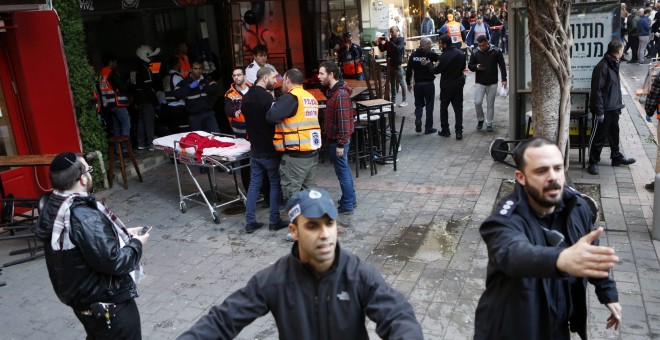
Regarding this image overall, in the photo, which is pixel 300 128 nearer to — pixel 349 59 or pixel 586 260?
pixel 586 260

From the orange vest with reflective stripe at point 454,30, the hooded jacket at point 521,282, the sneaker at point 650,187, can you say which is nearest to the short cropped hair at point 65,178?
the hooded jacket at point 521,282

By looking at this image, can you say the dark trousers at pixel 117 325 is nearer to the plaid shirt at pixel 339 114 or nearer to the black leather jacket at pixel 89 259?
the black leather jacket at pixel 89 259

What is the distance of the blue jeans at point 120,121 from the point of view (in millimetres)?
11219

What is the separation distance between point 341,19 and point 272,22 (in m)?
2.39

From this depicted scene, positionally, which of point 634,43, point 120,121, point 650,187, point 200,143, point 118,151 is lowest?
point 650,187

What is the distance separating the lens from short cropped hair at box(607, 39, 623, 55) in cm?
831

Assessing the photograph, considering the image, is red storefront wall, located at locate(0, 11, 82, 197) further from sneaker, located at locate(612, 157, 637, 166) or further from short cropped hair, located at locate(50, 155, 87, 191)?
sneaker, located at locate(612, 157, 637, 166)

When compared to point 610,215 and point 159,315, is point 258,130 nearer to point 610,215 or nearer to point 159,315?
point 159,315

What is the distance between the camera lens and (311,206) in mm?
2781

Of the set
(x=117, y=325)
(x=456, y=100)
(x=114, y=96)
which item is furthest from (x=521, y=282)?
(x=114, y=96)

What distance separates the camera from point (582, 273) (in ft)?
8.21

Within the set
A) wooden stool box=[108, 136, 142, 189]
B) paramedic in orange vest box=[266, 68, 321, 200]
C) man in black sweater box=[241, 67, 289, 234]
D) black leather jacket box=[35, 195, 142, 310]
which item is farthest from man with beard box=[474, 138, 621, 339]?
wooden stool box=[108, 136, 142, 189]

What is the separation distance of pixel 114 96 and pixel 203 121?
196cm

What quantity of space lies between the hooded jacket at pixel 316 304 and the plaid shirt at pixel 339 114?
509 centimetres
